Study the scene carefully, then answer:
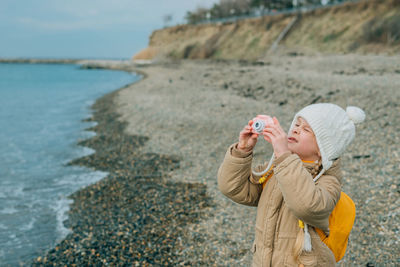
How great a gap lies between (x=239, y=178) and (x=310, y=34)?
43.7m

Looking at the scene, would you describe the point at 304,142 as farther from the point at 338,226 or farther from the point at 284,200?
the point at 338,226

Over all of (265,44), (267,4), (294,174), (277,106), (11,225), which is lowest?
(11,225)

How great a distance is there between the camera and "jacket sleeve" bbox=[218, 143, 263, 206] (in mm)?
2770

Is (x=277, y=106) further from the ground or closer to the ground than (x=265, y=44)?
closer to the ground

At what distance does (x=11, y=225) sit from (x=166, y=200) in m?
3.87

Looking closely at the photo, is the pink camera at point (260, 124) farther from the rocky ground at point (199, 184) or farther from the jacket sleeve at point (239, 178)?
the rocky ground at point (199, 184)

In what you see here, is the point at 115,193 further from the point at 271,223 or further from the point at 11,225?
the point at 271,223

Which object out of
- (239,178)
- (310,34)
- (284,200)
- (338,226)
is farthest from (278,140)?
(310,34)

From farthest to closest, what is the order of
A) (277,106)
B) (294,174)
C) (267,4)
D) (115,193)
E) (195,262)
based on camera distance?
1. (267,4)
2. (277,106)
3. (115,193)
4. (195,262)
5. (294,174)

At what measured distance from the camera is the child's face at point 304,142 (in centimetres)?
266

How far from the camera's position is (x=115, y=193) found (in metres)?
8.65

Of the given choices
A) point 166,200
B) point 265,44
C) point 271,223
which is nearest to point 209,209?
point 166,200

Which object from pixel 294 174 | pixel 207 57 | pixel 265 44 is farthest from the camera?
pixel 207 57

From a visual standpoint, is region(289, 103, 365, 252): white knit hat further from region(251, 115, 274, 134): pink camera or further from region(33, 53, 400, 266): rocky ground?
region(33, 53, 400, 266): rocky ground
